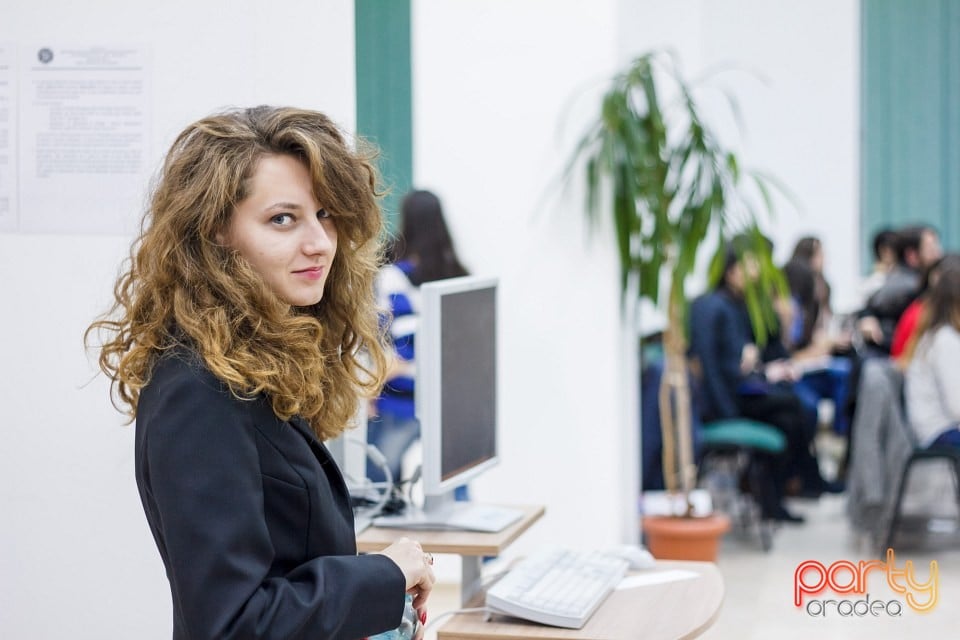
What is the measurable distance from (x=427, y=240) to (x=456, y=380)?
1.83 m

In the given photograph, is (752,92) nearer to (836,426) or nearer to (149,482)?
(836,426)

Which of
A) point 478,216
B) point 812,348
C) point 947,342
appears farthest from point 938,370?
point 478,216

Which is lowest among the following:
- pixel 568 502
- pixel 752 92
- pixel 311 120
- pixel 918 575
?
pixel 918 575

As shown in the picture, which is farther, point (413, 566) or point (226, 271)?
point (413, 566)

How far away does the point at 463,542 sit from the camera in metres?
2.22

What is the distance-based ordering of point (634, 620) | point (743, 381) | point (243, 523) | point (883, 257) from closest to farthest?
point (243, 523), point (634, 620), point (743, 381), point (883, 257)

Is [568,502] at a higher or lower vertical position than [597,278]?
lower

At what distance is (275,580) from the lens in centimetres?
141

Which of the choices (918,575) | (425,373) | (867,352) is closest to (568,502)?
(918,575)

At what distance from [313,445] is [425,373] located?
2.17 ft

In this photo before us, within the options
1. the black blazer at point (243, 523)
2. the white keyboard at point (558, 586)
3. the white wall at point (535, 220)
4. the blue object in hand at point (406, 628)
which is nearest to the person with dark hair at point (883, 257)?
the white wall at point (535, 220)

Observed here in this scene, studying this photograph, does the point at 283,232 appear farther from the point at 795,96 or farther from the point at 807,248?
the point at 795,96

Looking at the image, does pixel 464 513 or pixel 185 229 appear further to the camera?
pixel 464 513

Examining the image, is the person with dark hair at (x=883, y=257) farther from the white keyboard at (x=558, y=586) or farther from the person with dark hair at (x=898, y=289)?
the white keyboard at (x=558, y=586)
